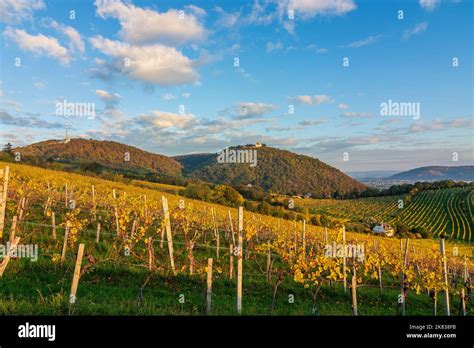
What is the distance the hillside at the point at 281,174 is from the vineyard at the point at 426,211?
1887 cm

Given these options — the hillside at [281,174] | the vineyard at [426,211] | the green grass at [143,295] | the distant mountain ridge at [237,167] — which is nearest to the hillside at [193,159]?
the hillside at [281,174]

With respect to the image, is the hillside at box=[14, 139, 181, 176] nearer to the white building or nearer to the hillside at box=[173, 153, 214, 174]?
the hillside at box=[173, 153, 214, 174]

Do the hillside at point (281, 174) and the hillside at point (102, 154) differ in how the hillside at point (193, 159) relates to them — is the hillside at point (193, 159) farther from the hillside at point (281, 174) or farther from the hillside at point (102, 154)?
the hillside at point (102, 154)

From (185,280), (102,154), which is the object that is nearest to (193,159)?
(102,154)

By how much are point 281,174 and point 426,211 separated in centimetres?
4638

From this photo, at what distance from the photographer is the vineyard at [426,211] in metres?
60.6

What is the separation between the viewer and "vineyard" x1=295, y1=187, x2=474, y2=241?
60.6 meters

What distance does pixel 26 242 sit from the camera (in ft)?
36.6

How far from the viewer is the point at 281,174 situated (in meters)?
109

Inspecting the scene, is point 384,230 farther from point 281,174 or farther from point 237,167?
point 237,167

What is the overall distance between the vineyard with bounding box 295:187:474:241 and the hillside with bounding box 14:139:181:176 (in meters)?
54.0
